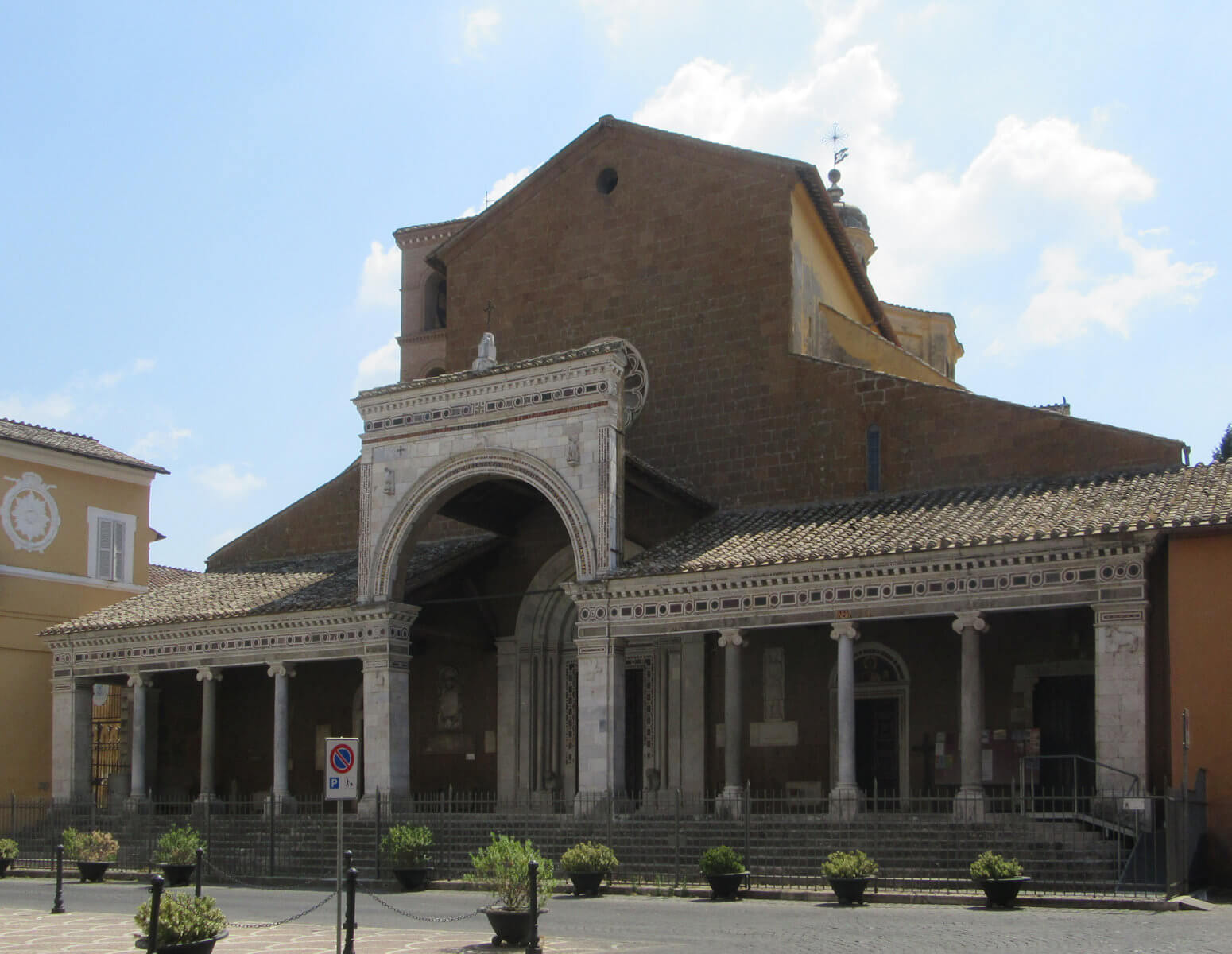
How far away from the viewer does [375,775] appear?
23.9 metres

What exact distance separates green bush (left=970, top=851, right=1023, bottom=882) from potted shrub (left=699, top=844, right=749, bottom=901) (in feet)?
9.68

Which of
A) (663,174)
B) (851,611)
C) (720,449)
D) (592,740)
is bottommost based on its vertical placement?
(592,740)

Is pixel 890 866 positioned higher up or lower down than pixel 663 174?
lower down

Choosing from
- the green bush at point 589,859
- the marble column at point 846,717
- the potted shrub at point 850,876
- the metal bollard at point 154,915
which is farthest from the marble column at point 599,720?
the metal bollard at point 154,915

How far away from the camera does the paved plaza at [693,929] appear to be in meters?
12.5

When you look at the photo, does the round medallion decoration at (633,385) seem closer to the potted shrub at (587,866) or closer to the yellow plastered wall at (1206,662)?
the potted shrub at (587,866)

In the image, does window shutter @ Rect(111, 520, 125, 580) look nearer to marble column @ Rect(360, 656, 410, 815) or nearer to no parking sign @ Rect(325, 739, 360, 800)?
marble column @ Rect(360, 656, 410, 815)

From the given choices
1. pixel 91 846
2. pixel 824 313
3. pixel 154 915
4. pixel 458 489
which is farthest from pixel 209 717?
pixel 154 915

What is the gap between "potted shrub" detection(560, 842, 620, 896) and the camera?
1820 centimetres

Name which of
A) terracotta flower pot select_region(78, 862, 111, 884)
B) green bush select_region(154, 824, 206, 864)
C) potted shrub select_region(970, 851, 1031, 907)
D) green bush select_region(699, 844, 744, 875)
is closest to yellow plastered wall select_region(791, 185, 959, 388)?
green bush select_region(699, 844, 744, 875)

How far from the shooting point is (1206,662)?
17.9 meters

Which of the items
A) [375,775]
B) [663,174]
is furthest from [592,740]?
[663,174]

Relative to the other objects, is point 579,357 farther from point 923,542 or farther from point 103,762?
point 103,762

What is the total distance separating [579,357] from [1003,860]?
417 inches
